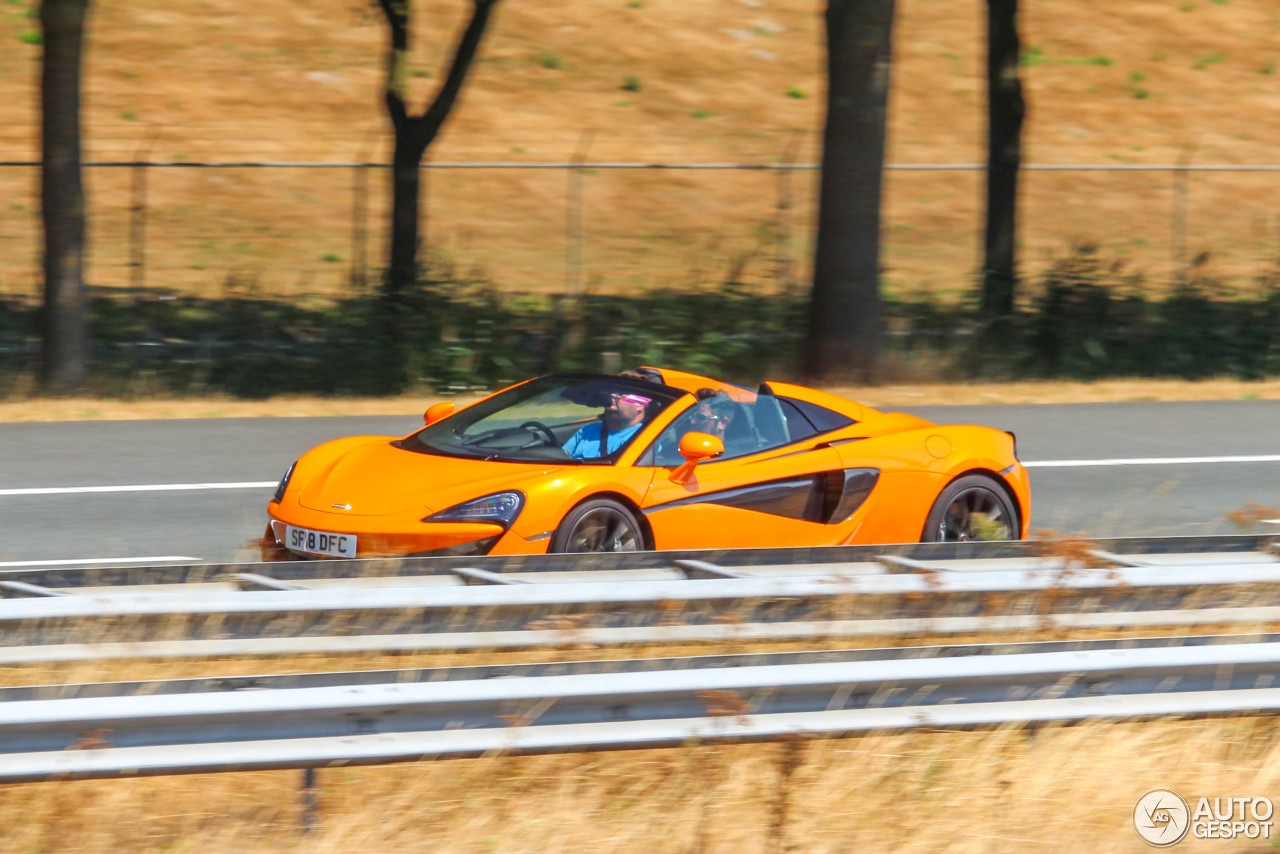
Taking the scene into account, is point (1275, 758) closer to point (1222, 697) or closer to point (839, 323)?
point (1222, 697)

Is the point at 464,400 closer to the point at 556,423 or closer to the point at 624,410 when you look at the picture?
the point at 556,423

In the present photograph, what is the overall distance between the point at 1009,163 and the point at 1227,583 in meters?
15.3

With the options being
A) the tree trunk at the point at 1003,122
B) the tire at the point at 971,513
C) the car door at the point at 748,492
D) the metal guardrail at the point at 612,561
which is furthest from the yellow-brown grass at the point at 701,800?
the tree trunk at the point at 1003,122

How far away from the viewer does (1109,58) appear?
159ft

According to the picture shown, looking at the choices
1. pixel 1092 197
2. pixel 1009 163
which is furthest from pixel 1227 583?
pixel 1092 197

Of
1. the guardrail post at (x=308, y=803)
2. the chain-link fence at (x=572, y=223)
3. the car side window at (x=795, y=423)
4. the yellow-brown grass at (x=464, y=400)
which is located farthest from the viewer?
the chain-link fence at (x=572, y=223)

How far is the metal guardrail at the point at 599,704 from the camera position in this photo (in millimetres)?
3994

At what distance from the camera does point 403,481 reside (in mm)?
7305

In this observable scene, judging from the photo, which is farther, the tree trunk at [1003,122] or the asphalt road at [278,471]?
the tree trunk at [1003,122]

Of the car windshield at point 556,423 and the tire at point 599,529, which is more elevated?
the car windshield at point 556,423

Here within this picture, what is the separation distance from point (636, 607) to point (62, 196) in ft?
38.0

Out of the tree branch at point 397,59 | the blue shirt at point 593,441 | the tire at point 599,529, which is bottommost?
the tire at point 599,529

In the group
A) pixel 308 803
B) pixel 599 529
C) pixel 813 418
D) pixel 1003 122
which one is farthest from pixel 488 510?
pixel 1003 122

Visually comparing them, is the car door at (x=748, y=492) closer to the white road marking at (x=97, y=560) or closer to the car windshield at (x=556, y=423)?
the car windshield at (x=556, y=423)
